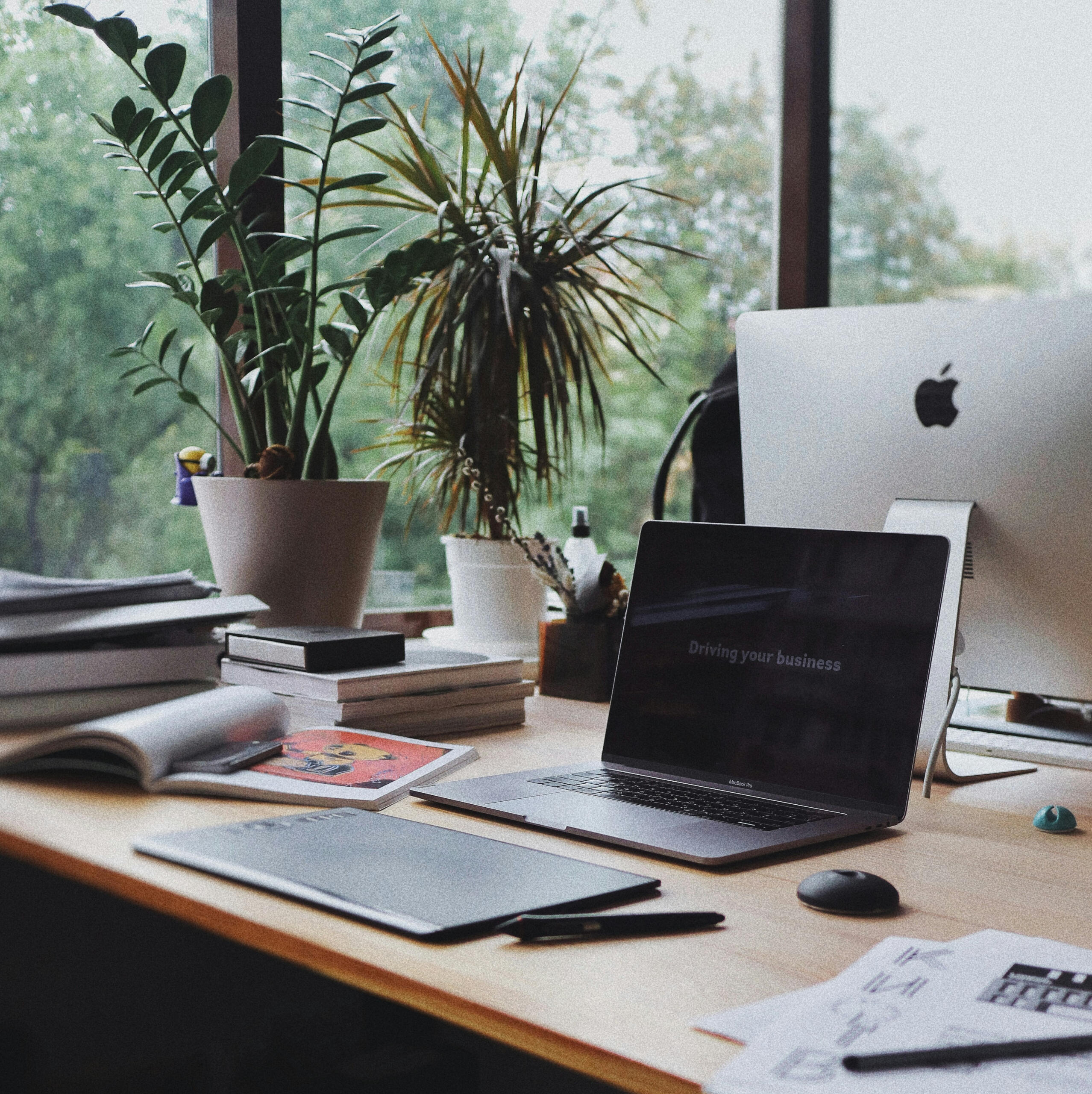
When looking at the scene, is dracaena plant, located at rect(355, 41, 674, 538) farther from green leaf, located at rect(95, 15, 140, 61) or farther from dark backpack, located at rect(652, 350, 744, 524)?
green leaf, located at rect(95, 15, 140, 61)

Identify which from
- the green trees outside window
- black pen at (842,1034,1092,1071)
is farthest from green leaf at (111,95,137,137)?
black pen at (842,1034,1092,1071)

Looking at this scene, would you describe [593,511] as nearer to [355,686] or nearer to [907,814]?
[355,686]

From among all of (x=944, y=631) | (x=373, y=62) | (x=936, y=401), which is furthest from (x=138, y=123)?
(x=944, y=631)

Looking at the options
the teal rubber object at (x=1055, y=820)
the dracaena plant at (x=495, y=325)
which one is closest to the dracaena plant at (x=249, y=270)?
the dracaena plant at (x=495, y=325)

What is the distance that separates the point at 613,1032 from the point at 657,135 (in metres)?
2.84

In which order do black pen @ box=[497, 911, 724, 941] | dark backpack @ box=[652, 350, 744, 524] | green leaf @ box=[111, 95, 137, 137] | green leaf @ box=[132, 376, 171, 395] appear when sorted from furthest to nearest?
1. dark backpack @ box=[652, 350, 744, 524]
2. green leaf @ box=[132, 376, 171, 395]
3. green leaf @ box=[111, 95, 137, 137]
4. black pen @ box=[497, 911, 724, 941]

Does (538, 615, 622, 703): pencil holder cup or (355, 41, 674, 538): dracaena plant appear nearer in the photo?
(538, 615, 622, 703): pencil holder cup

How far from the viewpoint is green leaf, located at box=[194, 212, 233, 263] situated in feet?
5.63

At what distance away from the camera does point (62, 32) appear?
1.90m

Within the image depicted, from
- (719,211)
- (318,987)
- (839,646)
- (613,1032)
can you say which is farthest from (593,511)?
(613,1032)

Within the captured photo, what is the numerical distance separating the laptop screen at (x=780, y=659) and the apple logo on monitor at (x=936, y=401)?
24 cm

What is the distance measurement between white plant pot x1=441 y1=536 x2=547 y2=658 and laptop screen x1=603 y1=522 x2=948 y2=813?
25.2 inches

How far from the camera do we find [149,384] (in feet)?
6.16

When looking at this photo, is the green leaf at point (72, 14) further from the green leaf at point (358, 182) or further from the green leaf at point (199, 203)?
the green leaf at point (358, 182)
